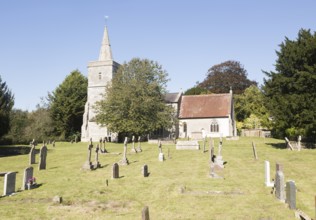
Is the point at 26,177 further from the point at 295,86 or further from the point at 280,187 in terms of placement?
the point at 295,86

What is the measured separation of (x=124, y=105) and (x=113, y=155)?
51.0ft

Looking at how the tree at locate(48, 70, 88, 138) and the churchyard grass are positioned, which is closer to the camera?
the churchyard grass

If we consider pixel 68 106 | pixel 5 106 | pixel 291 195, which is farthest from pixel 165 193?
pixel 68 106

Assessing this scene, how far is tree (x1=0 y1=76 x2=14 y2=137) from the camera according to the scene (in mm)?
38656

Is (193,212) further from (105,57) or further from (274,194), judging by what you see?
(105,57)

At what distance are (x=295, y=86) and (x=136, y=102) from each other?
21.8 metres

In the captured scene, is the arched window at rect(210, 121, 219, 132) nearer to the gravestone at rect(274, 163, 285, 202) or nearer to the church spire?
the church spire

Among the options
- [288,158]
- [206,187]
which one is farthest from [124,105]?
[206,187]

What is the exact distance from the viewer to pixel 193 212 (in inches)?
437

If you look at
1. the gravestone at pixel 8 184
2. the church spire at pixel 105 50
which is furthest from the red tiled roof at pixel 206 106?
the gravestone at pixel 8 184

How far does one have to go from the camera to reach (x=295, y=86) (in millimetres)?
27484

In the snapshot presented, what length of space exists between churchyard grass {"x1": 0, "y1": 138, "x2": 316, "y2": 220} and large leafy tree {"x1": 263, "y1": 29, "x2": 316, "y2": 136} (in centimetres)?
555

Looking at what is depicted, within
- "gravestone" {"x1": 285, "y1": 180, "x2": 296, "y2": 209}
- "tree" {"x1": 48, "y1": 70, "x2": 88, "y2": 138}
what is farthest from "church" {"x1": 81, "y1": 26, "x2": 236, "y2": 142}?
"gravestone" {"x1": 285, "y1": 180, "x2": 296, "y2": 209}

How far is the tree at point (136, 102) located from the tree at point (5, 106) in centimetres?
1178
